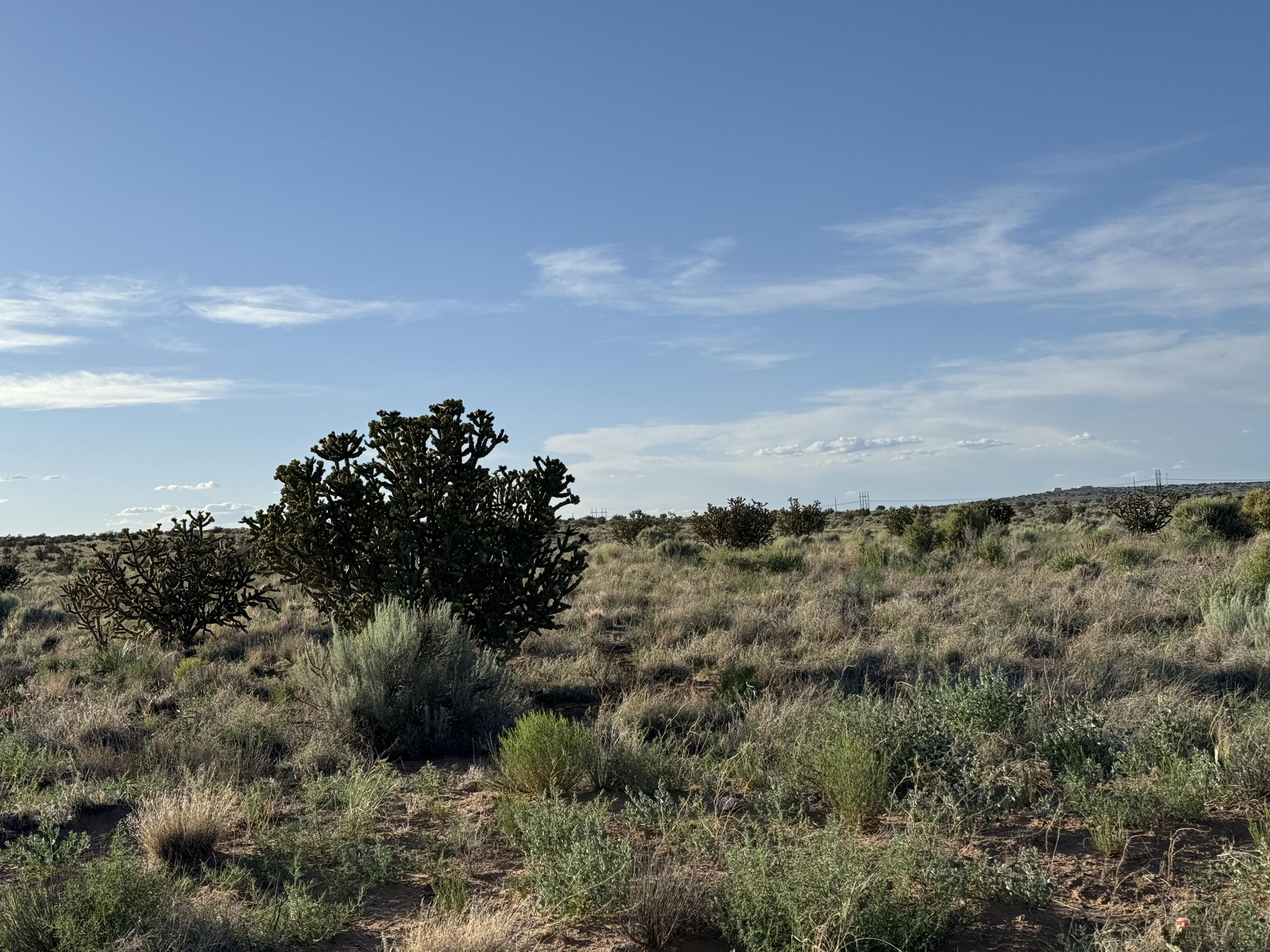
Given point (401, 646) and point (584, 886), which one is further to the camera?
point (401, 646)

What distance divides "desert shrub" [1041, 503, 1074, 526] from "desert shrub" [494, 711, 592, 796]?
33755 mm

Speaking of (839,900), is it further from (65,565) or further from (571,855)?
(65,565)

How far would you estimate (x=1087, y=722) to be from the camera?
6.23m

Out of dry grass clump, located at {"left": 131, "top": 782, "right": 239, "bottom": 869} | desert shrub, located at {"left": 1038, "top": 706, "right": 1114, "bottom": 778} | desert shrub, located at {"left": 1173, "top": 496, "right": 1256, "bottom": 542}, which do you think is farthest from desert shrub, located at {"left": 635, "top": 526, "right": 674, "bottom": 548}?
dry grass clump, located at {"left": 131, "top": 782, "right": 239, "bottom": 869}

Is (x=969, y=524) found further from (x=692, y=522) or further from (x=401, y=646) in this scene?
(x=401, y=646)

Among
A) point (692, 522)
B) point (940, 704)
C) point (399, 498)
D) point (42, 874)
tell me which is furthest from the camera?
point (692, 522)

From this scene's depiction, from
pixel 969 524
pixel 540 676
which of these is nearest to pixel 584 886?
pixel 540 676

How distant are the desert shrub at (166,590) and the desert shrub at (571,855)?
34.7 feet

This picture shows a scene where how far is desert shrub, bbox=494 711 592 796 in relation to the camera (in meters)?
6.21

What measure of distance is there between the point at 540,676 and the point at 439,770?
3417 millimetres

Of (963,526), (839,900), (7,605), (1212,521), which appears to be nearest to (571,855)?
(839,900)

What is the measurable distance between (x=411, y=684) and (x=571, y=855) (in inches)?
168

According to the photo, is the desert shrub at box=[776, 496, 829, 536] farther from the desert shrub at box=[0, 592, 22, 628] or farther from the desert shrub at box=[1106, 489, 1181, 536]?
the desert shrub at box=[0, 592, 22, 628]

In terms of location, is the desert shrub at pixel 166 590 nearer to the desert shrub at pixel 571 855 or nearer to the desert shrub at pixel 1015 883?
the desert shrub at pixel 571 855
